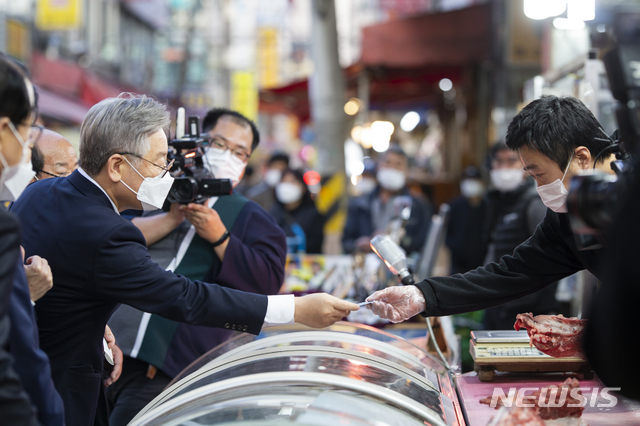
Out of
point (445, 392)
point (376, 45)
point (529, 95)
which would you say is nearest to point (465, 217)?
point (529, 95)

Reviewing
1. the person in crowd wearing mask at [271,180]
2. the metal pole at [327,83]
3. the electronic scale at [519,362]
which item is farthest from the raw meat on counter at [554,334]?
the metal pole at [327,83]

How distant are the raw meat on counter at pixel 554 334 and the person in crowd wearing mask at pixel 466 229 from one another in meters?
4.32

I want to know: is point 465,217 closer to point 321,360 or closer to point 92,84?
point 321,360

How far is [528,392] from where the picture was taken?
6.34ft

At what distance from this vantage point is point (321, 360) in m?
1.88

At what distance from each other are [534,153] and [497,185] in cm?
288

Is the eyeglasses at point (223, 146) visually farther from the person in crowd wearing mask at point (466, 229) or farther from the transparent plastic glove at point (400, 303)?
the person in crowd wearing mask at point (466, 229)

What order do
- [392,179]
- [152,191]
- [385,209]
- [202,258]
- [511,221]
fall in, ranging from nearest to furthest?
[152,191] < [202,258] < [511,221] < [392,179] < [385,209]

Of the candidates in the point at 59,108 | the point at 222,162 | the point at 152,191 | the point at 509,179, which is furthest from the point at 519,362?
the point at 59,108

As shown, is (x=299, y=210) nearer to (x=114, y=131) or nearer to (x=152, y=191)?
(x=152, y=191)

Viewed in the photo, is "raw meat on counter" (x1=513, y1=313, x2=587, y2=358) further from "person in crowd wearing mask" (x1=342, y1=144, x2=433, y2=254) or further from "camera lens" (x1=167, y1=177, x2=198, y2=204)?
"person in crowd wearing mask" (x1=342, y1=144, x2=433, y2=254)

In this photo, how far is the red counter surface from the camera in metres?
1.71

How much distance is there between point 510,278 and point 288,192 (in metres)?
4.38

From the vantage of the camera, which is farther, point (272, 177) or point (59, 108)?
point (59, 108)
